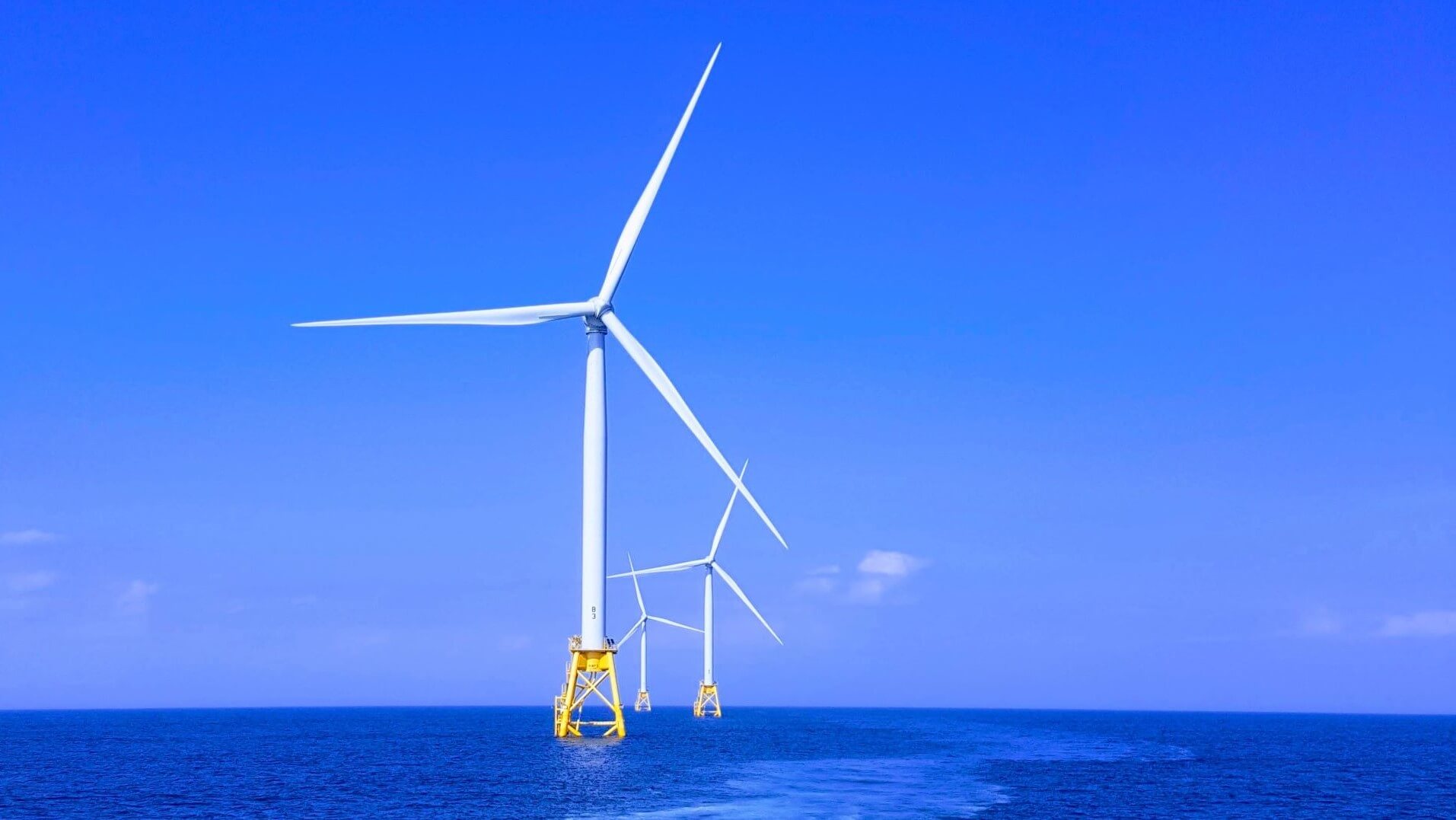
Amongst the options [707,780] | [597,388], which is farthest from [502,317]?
[707,780]

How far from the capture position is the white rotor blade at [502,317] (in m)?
89.9

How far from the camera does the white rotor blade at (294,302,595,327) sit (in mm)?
89875

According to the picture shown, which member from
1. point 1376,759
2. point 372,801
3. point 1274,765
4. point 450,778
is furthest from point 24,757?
point 1376,759

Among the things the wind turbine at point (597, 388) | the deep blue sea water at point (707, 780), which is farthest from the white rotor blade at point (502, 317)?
the deep blue sea water at point (707, 780)

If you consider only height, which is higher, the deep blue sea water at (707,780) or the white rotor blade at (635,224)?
the white rotor blade at (635,224)

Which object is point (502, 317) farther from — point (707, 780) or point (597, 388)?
point (707, 780)

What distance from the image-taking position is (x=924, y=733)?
628ft

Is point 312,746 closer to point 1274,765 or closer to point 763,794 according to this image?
point 763,794

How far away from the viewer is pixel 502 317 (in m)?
93.4

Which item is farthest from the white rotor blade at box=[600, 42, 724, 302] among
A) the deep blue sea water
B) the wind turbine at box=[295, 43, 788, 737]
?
the deep blue sea water

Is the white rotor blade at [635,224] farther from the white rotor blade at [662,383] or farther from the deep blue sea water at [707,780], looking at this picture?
the deep blue sea water at [707,780]

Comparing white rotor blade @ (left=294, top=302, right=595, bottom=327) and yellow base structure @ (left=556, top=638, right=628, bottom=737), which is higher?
white rotor blade @ (left=294, top=302, right=595, bottom=327)

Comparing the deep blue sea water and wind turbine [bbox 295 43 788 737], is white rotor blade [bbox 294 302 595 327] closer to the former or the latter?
wind turbine [bbox 295 43 788 737]

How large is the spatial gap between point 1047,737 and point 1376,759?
48.4 m
